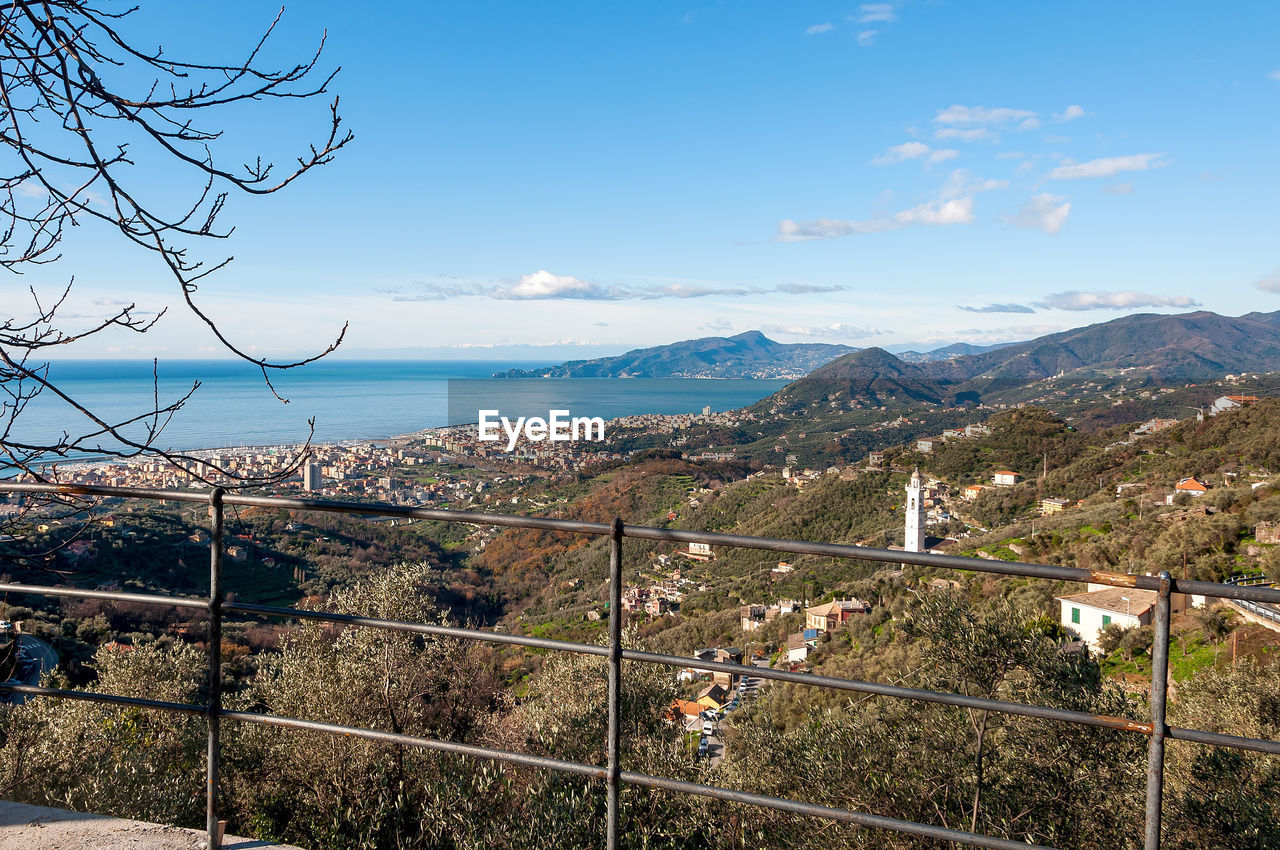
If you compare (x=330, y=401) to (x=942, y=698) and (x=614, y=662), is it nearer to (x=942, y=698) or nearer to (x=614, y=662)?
→ (x=614, y=662)

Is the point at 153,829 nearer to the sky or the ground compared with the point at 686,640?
nearer to the sky

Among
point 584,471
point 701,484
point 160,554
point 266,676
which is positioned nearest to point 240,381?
point 584,471

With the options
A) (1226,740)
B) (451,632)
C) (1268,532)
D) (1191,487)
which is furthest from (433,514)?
(1191,487)

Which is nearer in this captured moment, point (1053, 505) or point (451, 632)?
point (451, 632)

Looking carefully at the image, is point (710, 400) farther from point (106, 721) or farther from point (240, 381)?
point (106, 721)

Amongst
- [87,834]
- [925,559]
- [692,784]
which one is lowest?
[87,834]

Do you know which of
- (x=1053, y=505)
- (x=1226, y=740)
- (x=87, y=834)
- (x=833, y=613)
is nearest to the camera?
(x=1226, y=740)
